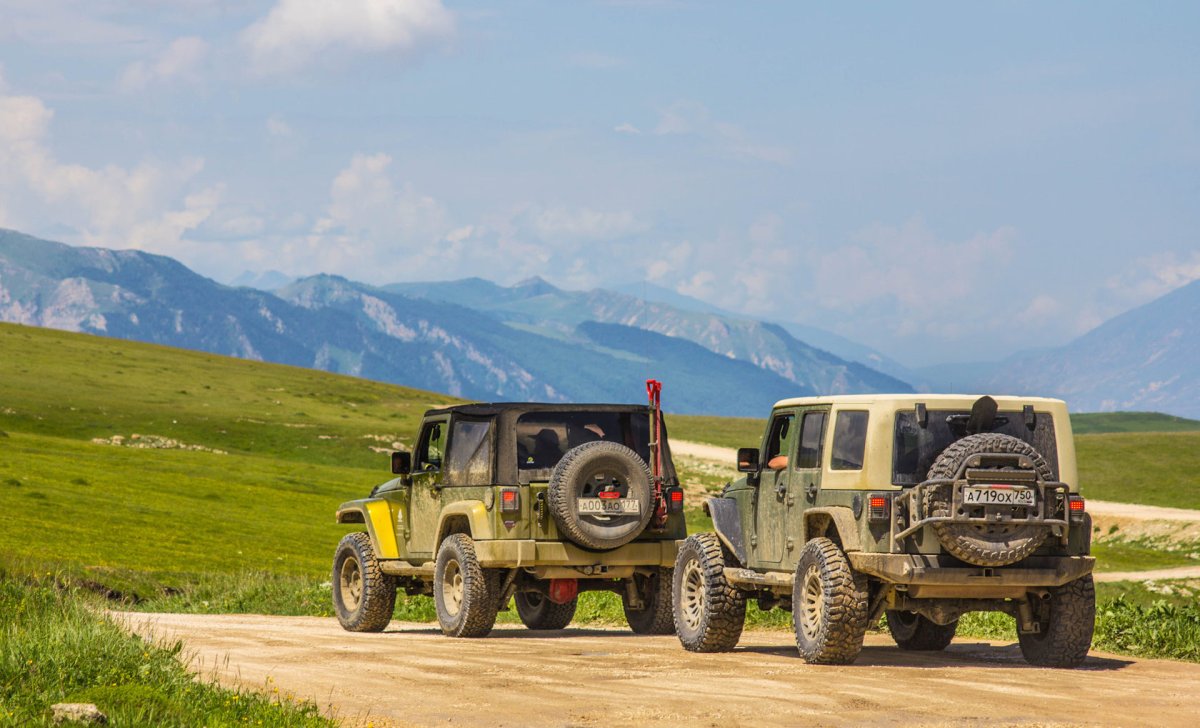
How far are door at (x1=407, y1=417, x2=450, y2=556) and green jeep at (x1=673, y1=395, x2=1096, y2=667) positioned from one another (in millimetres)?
5334

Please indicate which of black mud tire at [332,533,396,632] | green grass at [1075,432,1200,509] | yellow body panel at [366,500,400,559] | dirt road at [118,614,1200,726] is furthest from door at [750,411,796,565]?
green grass at [1075,432,1200,509]

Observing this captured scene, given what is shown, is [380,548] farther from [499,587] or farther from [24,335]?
[24,335]

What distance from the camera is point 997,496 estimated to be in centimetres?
1519

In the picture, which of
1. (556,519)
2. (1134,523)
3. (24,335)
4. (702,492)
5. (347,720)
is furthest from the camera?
(24,335)

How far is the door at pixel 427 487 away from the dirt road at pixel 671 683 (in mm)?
1941

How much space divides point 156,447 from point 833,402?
71467 millimetres

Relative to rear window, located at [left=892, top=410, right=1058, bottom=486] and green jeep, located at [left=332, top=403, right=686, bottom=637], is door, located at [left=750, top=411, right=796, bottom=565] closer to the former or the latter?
rear window, located at [left=892, top=410, right=1058, bottom=486]

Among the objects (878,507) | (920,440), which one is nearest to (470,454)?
(878,507)

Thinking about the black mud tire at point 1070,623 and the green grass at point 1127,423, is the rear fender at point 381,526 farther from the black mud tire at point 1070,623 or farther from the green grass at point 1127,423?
the green grass at point 1127,423

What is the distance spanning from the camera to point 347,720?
11.6 m

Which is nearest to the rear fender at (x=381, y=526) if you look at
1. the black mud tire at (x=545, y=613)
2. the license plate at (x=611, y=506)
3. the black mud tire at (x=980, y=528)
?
the black mud tire at (x=545, y=613)

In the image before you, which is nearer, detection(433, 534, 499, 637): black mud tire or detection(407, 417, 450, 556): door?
detection(433, 534, 499, 637): black mud tire

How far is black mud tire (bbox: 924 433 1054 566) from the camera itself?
15.1 m

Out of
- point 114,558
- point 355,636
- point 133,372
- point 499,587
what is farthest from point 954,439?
→ point 133,372
